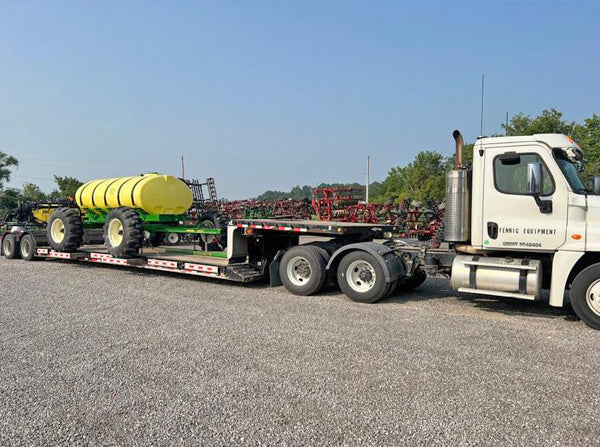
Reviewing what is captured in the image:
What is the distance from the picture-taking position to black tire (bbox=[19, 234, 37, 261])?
1330 cm

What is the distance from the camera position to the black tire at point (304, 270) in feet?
27.6

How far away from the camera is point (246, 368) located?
187 inches

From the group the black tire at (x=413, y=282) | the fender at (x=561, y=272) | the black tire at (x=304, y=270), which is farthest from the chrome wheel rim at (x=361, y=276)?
the fender at (x=561, y=272)

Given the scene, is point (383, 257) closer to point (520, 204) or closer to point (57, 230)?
point (520, 204)

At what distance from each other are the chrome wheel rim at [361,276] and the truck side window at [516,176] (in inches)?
95.2

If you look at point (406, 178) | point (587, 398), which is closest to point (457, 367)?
point (587, 398)

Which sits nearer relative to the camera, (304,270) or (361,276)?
(361,276)

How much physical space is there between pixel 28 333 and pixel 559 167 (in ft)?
24.7

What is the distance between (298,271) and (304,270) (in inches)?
5.3

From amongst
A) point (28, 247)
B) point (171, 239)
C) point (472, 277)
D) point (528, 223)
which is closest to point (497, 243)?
point (528, 223)

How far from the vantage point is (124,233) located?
418 inches

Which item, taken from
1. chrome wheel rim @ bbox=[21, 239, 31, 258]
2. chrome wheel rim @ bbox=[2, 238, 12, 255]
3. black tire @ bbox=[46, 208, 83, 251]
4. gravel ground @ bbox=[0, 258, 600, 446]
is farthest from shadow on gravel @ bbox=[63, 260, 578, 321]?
chrome wheel rim @ bbox=[2, 238, 12, 255]

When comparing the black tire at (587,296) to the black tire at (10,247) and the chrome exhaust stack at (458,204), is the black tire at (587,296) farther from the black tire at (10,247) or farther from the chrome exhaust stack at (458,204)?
the black tire at (10,247)

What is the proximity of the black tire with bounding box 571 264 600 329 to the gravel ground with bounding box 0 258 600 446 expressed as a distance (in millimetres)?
225
